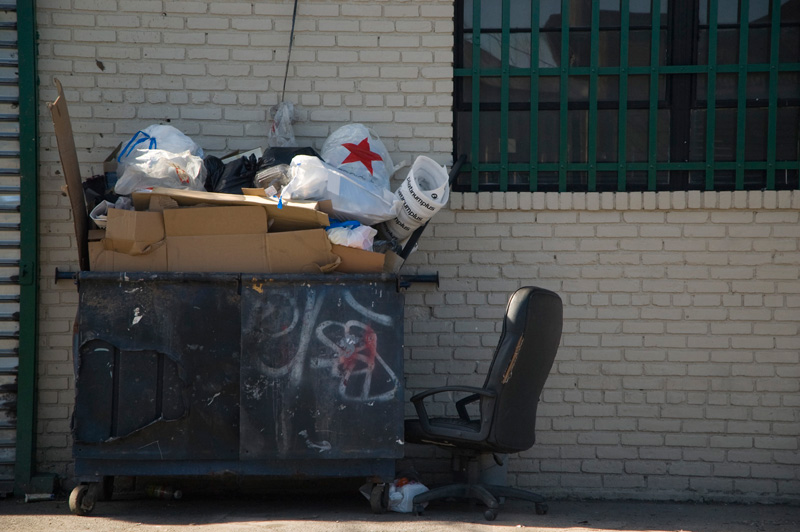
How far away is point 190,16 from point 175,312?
2020 mm

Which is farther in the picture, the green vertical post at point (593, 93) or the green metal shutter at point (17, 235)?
the green vertical post at point (593, 93)

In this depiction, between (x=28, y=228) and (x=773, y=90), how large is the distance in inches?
185

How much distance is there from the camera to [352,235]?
4.44 meters

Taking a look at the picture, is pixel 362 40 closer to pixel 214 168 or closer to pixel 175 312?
pixel 214 168

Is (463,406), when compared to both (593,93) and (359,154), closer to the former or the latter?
(359,154)

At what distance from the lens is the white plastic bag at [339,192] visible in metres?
4.52

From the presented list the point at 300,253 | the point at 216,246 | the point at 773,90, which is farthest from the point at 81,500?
the point at 773,90

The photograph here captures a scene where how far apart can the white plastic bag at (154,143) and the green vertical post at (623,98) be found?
2.65 metres

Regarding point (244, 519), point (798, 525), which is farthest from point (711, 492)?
point (244, 519)

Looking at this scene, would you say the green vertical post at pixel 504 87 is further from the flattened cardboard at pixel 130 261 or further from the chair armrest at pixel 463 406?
the flattened cardboard at pixel 130 261

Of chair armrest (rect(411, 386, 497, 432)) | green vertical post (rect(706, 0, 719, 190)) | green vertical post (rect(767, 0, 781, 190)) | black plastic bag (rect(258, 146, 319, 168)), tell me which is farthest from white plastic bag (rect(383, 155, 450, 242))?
green vertical post (rect(767, 0, 781, 190))

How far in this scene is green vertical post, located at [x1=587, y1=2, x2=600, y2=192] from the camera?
5.27 meters

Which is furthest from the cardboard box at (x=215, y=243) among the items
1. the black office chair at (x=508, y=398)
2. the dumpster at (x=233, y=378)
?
the black office chair at (x=508, y=398)

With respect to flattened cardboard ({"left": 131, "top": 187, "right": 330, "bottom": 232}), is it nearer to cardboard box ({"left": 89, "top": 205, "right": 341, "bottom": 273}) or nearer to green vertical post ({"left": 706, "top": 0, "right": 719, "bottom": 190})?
cardboard box ({"left": 89, "top": 205, "right": 341, "bottom": 273})
